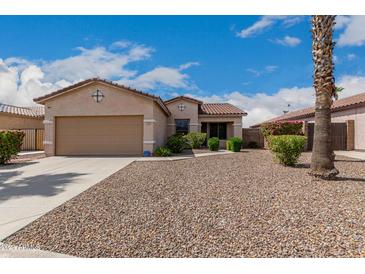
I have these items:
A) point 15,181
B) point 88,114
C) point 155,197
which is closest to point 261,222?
point 155,197

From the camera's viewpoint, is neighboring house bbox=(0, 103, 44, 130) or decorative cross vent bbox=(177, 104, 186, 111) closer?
neighboring house bbox=(0, 103, 44, 130)

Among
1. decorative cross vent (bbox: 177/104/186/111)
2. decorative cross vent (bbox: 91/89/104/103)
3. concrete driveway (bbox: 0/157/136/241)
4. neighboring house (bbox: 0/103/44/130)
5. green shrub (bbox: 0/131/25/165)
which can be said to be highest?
decorative cross vent (bbox: 177/104/186/111)

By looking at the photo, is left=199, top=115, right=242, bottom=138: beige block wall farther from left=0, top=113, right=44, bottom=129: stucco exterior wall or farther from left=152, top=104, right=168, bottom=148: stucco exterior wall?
left=0, top=113, right=44, bottom=129: stucco exterior wall

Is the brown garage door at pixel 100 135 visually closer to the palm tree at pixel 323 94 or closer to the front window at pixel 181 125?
the front window at pixel 181 125

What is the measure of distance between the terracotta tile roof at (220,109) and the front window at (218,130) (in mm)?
1405

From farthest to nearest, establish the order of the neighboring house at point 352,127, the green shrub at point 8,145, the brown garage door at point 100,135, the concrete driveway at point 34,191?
1. the neighboring house at point 352,127
2. the brown garage door at point 100,135
3. the green shrub at point 8,145
4. the concrete driveway at point 34,191

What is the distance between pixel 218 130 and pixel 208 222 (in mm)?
20832

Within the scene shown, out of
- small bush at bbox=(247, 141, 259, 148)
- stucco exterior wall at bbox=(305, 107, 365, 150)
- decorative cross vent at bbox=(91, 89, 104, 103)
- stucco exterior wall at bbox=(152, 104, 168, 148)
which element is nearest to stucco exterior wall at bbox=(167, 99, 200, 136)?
stucco exterior wall at bbox=(152, 104, 168, 148)

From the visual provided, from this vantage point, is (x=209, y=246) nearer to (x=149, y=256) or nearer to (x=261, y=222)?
(x=149, y=256)

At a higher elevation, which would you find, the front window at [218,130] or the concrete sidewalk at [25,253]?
the front window at [218,130]

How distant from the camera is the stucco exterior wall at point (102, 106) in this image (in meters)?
14.6

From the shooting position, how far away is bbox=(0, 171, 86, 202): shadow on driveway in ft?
20.1

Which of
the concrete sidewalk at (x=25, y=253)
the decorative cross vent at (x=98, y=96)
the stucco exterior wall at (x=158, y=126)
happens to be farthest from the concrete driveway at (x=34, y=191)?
the stucco exterior wall at (x=158, y=126)

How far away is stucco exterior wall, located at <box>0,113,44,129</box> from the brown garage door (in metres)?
9.58
